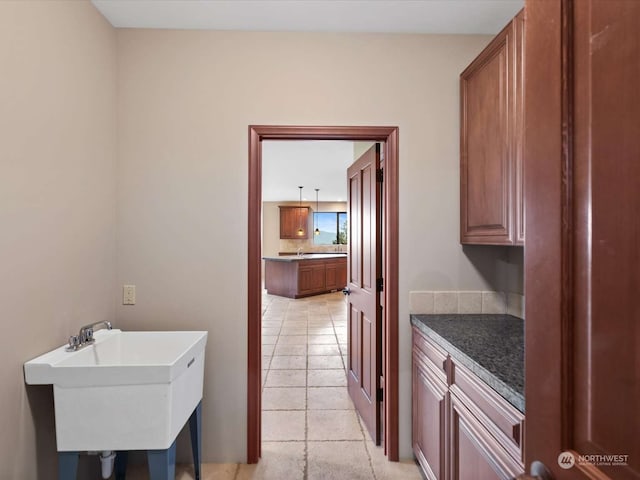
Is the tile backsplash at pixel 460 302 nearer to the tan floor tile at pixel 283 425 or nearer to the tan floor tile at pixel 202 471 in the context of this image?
the tan floor tile at pixel 283 425

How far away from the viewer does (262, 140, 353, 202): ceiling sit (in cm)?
462

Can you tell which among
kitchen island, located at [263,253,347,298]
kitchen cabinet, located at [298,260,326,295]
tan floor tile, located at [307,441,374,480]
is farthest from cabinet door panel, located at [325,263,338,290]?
tan floor tile, located at [307,441,374,480]

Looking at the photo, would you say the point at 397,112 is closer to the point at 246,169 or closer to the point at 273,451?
the point at 246,169

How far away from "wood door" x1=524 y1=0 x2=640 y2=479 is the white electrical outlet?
2061 millimetres

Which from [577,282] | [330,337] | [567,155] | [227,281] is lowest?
[330,337]

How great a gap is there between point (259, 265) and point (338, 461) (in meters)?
1.34

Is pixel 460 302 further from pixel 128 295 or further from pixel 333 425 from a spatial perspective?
pixel 128 295

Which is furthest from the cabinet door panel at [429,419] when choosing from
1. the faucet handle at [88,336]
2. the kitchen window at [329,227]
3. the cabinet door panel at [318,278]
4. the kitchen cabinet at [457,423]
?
the kitchen window at [329,227]

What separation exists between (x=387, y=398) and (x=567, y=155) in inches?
74.3

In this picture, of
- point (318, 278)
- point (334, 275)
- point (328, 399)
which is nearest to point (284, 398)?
point (328, 399)

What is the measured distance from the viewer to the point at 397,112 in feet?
6.66

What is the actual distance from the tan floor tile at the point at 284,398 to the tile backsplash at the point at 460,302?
1.44 m

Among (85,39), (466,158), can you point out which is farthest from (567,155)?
(85,39)
